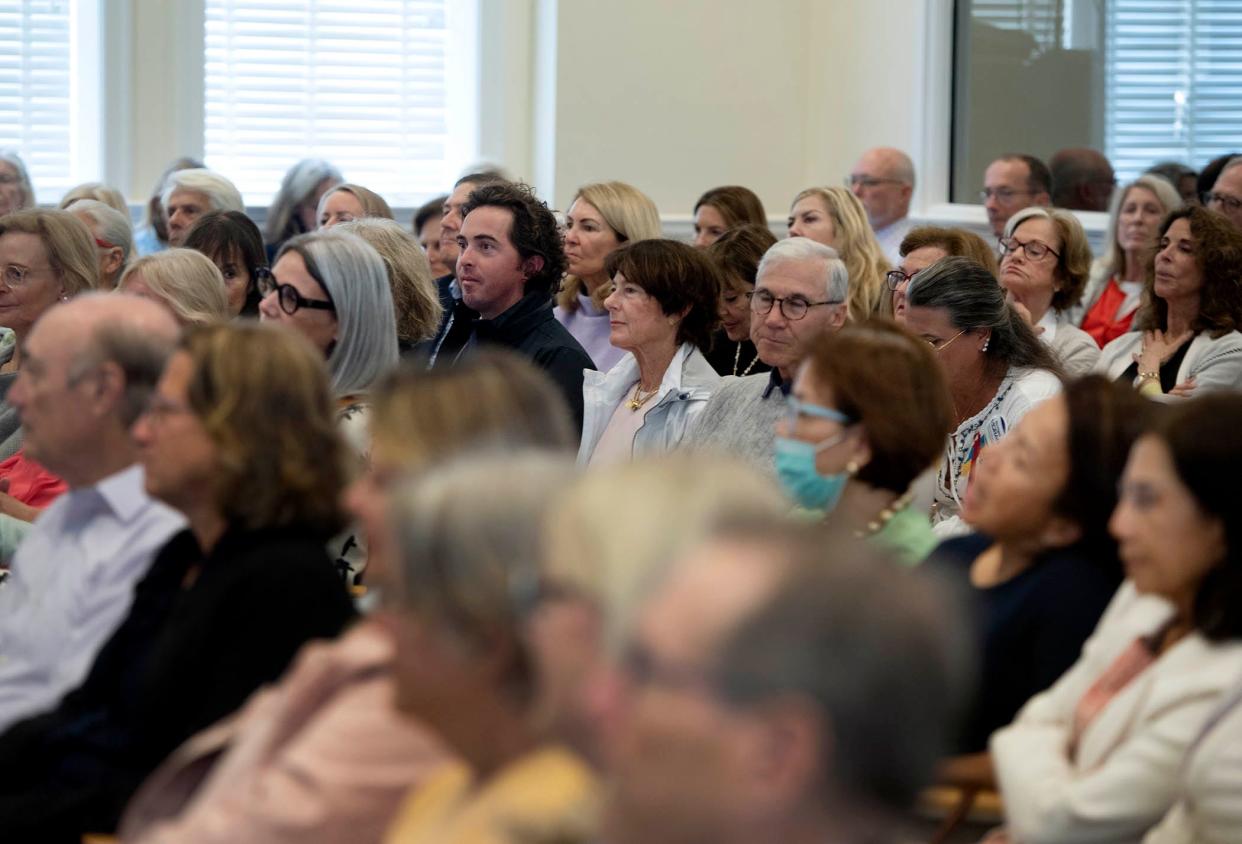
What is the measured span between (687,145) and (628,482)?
7.78 meters

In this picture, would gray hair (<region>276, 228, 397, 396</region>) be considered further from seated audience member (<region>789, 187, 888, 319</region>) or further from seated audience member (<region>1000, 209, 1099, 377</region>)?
seated audience member (<region>1000, 209, 1099, 377</region>)

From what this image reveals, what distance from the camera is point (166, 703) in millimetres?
2391

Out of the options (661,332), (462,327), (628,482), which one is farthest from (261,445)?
(462,327)

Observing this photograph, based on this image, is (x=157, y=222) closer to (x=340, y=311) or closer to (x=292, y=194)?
(x=292, y=194)

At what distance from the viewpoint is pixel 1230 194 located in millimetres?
6855

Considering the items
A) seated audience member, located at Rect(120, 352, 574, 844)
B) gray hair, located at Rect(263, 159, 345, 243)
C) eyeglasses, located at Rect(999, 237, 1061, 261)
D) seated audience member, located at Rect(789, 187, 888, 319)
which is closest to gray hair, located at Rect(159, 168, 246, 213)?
gray hair, located at Rect(263, 159, 345, 243)

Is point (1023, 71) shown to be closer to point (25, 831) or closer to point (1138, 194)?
point (1138, 194)

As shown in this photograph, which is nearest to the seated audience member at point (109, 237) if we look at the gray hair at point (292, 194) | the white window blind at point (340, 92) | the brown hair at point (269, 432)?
the gray hair at point (292, 194)

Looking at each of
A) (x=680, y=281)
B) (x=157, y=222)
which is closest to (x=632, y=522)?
(x=680, y=281)

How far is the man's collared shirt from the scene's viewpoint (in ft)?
9.21

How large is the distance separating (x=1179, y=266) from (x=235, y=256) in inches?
123

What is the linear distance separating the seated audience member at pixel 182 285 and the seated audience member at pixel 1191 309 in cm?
284

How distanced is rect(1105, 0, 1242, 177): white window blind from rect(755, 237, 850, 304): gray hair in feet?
13.6

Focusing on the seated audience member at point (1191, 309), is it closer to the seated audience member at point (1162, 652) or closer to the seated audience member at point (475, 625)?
the seated audience member at point (1162, 652)
